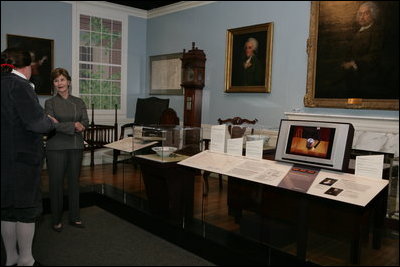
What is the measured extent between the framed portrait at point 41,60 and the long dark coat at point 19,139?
11.9 ft

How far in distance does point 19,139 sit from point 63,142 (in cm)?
81

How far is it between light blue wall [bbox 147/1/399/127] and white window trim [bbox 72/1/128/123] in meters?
0.59

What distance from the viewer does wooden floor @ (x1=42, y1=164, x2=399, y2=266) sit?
1.63 meters

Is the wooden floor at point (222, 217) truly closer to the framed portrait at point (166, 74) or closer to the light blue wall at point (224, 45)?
the light blue wall at point (224, 45)

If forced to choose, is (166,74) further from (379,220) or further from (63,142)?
(379,220)

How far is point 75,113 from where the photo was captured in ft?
9.19

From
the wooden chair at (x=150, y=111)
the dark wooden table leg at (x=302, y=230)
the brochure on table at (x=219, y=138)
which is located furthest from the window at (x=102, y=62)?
the dark wooden table leg at (x=302, y=230)

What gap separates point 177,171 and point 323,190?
1151mm

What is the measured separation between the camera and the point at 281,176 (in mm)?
2043

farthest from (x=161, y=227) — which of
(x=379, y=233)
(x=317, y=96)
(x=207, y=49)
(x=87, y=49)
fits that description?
(x=87, y=49)

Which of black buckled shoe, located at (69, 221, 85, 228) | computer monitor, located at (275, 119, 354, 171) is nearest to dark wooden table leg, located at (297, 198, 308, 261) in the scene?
computer monitor, located at (275, 119, 354, 171)

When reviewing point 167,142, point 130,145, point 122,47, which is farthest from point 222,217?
point 122,47

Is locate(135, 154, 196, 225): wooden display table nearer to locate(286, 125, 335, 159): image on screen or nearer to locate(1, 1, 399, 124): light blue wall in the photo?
locate(286, 125, 335, 159): image on screen

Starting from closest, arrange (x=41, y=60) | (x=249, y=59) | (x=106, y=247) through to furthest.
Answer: (x=106, y=247) < (x=249, y=59) < (x=41, y=60)
